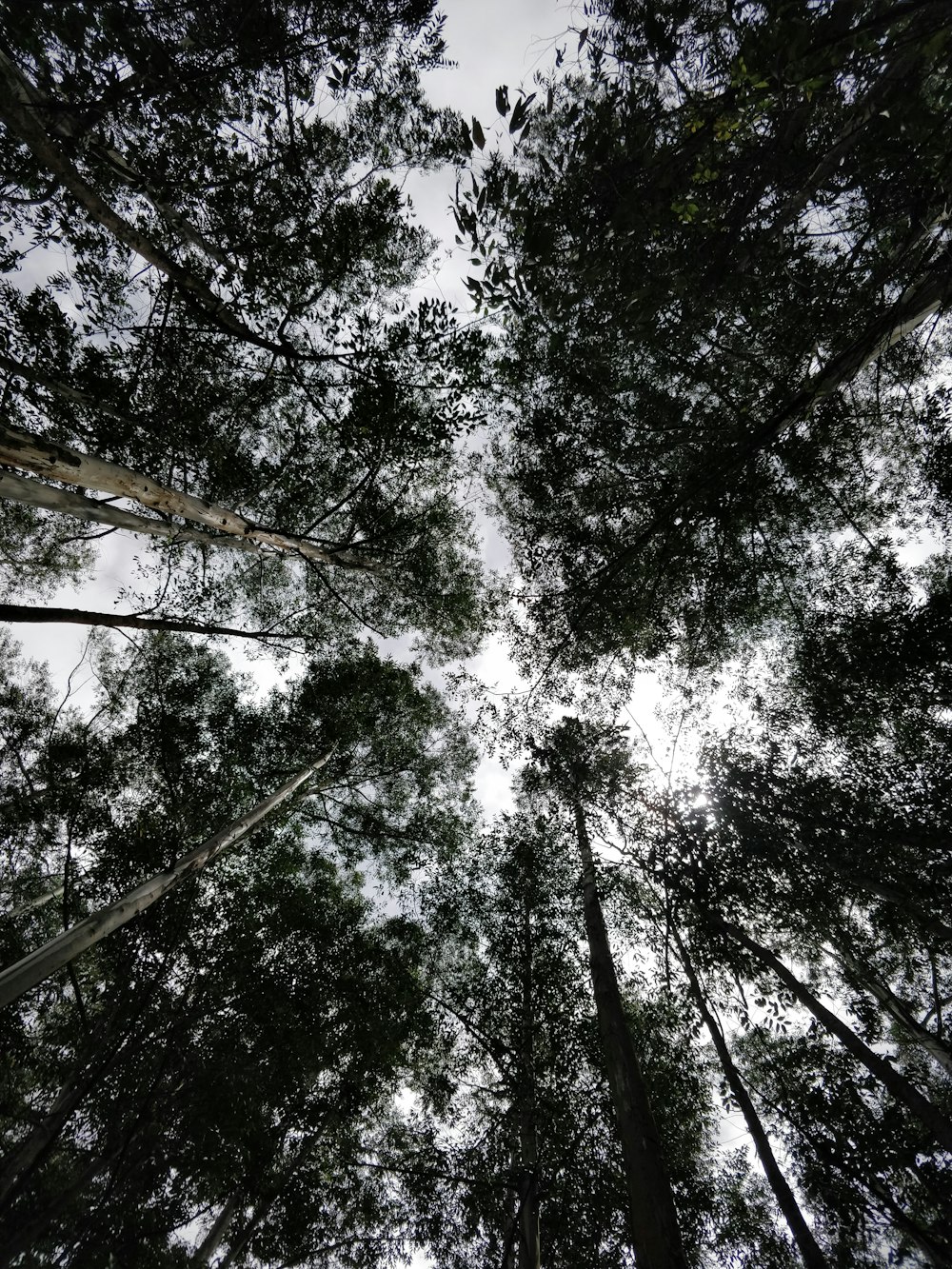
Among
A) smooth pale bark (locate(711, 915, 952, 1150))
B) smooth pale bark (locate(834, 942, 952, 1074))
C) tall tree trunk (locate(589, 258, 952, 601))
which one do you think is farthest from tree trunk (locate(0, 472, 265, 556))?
smooth pale bark (locate(834, 942, 952, 1074))

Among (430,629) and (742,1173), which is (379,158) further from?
(742,1173)

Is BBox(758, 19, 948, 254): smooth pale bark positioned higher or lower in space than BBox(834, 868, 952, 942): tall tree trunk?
higher

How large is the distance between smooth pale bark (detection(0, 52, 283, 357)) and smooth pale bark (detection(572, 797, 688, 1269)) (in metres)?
8.33

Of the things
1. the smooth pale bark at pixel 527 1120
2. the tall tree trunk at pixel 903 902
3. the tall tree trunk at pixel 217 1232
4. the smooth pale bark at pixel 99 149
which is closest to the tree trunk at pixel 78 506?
the smooth pale bark at pixel 99 149

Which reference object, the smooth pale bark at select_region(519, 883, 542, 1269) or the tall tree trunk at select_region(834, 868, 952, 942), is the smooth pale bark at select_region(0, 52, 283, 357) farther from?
the smooth pale bark at select_region(519, 883, 542, 1269)

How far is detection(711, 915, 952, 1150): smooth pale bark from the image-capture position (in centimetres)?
431

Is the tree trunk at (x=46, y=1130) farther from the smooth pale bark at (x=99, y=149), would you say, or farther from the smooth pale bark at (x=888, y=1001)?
the smooth pale bark at (x=99, y=149)

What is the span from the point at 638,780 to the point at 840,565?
200 inches

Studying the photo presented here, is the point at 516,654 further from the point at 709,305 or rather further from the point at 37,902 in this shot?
the point at 37,902

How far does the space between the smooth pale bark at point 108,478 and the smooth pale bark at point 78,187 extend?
72.6 inches

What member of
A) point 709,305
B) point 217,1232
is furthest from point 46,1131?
point 709,305

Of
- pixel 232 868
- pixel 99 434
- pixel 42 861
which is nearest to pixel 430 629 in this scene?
pixel 232 868

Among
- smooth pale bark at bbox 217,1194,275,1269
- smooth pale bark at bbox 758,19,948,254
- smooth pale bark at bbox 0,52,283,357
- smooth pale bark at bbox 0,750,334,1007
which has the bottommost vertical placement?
smooth pale bark at bbox 217,1194,275,1269

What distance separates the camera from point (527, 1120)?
21.3 ft
